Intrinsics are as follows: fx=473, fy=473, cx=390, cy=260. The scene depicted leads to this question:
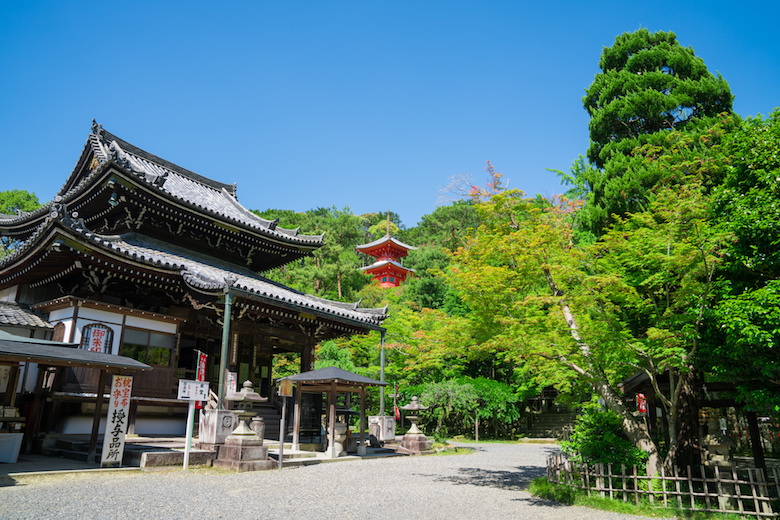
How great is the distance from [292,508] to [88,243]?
27.1 feet

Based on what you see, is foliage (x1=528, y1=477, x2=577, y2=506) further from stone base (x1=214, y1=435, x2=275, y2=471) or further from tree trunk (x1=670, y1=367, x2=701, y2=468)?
stone base (x1=214, y1=435, x2=275, y2=471)

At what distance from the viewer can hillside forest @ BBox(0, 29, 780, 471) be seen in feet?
21.2

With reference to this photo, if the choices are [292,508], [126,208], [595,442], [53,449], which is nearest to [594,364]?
[595,442]

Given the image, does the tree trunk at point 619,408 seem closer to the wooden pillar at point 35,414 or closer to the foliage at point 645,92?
the foliage at point 645,92

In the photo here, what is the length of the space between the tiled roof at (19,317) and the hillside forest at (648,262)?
10572mm

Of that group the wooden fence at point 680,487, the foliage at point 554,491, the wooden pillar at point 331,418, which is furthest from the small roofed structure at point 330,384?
the wooden fence at point 680,487

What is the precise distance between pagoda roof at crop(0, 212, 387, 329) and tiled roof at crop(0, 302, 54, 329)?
0.99 m

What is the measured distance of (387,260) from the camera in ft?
164

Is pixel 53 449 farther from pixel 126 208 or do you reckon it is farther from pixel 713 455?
pixel 713 455

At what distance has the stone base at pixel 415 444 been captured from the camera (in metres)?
16.5

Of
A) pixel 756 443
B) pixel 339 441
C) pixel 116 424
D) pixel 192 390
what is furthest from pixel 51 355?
pixel 756 443

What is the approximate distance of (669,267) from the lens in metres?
7.62

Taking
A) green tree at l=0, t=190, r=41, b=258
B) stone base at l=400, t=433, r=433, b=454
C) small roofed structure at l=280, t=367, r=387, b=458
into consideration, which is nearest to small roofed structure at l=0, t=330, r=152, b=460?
small roofed structure at l=280, t=367, r=387, b=458

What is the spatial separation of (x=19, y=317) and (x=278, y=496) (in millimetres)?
9419
